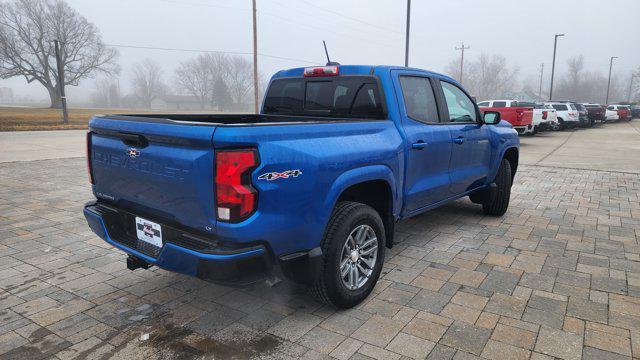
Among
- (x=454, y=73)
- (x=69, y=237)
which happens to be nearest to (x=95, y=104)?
(x=454, y=73)

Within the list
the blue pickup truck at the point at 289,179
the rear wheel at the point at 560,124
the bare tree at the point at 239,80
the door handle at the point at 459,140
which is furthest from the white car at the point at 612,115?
the bare tree at the point at 239,80

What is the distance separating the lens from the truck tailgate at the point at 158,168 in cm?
235

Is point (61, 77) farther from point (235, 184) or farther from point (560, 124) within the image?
point (560, 124)

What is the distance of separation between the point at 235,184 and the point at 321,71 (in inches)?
82.0

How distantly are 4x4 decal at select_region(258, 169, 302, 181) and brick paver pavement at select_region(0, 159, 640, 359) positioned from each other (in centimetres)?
113

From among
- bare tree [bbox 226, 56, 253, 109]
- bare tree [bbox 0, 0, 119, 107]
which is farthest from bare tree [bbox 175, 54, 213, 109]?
bare tree [bbox 0, 0, 119, 107]

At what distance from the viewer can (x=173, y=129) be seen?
243cm

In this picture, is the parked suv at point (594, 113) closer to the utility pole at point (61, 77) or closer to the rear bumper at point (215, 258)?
the rear bumper at point (215, 258)

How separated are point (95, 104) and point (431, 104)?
110m

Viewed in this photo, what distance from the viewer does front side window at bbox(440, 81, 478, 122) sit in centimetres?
459

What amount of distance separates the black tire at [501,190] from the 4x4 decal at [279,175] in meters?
3.95

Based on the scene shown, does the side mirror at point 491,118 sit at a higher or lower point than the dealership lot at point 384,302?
higher

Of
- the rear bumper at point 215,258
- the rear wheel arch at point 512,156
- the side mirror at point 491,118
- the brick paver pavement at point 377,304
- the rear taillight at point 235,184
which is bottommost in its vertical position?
the brick paver pavement at point 377,304

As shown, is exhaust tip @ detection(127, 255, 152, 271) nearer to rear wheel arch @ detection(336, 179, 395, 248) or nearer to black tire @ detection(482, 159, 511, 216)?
rear wheel arch @ detection(336, 179, 395, 248)
